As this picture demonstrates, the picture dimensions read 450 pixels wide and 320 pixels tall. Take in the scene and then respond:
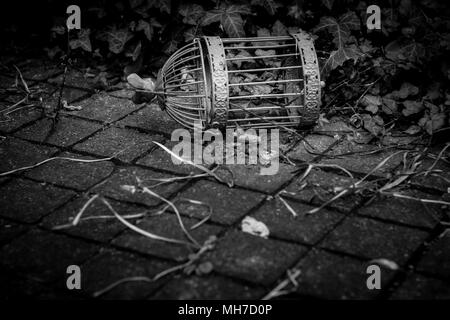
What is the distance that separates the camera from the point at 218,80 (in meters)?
2.96

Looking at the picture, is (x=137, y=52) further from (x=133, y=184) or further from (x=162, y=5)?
(x=133, y=184)

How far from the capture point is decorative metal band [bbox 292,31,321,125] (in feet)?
10.0

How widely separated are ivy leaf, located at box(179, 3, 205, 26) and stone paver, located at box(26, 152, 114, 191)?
141cm

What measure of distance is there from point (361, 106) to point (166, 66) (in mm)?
1362

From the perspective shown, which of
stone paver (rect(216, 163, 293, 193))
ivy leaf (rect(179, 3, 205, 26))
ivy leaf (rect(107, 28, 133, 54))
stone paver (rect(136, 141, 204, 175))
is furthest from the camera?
ivy leaf (rect(107, 28, 133, 54))

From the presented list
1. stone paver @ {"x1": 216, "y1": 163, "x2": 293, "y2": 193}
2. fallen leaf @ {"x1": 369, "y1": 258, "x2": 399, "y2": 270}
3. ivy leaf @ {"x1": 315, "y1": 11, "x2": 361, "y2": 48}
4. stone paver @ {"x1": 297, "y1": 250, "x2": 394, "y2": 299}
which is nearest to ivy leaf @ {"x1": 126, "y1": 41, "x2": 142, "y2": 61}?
ivy leaf @ {"x1": 315, "y1": 11, "x2": 361, "y2": 48}

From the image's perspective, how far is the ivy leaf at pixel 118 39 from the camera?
4.11 metres

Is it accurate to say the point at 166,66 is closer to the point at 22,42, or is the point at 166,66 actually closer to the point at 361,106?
the point at 361,106

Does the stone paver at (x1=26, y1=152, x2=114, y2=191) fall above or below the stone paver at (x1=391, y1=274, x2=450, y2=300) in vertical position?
above

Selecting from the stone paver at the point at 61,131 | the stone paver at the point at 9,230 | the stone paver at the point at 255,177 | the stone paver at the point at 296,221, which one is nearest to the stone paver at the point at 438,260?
the stone paver at the point at 296,221

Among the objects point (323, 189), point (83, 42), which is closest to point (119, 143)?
point (323, 189)

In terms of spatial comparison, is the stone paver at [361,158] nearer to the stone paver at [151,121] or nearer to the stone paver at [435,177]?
the stone paver at [435,177]

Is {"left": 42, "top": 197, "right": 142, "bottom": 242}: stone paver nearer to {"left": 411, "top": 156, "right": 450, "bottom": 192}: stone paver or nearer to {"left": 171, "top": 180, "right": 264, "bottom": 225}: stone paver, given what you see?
Result: {"left": 171, "top": 180, "right": 264, "bottom": 225}: stone paver
